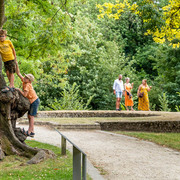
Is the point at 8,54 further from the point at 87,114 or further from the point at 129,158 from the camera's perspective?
the point at 87,114

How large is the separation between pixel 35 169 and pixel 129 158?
2.19 meters

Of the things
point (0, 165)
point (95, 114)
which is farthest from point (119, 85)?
point (0, 165)

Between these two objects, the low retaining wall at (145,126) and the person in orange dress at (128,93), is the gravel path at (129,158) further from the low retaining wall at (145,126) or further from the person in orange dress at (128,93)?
the person in orange dress at (128,93)

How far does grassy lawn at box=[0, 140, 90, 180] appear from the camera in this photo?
18.3 feet

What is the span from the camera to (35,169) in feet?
19.9

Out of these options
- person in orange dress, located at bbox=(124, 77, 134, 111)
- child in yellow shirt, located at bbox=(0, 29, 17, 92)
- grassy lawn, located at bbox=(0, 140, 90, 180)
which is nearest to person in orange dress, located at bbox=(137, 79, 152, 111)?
person in orange dress, located at bbox=(124, 77, 134, 111)

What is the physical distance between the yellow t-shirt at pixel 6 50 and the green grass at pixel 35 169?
7.76 feet

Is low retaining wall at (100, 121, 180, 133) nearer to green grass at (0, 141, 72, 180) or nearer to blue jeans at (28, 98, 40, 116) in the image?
blue jeans at (28, 98, 40, 116)

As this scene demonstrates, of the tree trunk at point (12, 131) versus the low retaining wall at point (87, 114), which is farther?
the low retaining wall at point (87, 114)

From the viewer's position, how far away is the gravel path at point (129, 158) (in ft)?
18.9

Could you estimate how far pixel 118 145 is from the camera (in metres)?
9.04

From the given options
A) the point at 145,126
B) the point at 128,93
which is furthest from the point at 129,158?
the point at 128,93

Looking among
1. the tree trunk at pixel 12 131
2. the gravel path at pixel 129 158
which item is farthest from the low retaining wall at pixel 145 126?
the tree trunk at pixel 12 131

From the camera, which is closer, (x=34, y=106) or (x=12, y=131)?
(x=12, y=131)
